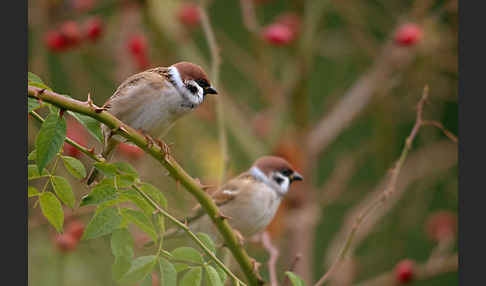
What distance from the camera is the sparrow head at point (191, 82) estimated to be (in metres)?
1.66

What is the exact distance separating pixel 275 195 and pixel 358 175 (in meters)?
1.89

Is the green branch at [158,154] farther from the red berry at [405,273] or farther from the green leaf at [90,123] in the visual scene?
the red berry at [405,273]

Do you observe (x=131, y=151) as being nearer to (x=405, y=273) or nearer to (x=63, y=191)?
(x=405, y=273)

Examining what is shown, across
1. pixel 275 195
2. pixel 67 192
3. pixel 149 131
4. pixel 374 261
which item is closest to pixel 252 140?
pixel 275 195

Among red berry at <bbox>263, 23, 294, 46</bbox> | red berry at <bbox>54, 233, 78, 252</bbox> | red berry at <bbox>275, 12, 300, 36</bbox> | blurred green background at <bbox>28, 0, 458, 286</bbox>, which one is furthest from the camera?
red berry at <bbox>275, 12, 300, 36</bbox>

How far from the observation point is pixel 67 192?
1.04 metres

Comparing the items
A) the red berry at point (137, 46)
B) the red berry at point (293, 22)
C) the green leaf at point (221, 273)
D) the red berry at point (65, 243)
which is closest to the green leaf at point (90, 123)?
the green leaf at point (221, 273)

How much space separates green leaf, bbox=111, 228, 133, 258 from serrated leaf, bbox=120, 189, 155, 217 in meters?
0.06

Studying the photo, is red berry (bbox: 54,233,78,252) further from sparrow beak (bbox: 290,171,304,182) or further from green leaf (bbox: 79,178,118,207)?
green leaf (bbox: 79,178,118,207)

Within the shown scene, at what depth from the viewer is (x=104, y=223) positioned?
3.43 ft

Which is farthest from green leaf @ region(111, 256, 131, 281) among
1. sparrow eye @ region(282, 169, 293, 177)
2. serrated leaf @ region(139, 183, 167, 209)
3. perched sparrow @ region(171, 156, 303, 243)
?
sparrow eye @ region(282, 169, 293, 177)

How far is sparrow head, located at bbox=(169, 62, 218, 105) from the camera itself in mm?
1664

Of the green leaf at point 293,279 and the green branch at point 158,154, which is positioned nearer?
the green branch at point 158,154

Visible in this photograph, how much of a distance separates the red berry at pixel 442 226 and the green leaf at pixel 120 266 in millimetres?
2618
